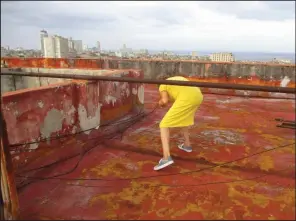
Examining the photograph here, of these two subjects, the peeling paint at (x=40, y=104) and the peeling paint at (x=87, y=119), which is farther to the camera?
the peeling paint at (x=87, y=119)

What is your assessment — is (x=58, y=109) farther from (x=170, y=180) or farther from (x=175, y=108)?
(x=170, y=180)

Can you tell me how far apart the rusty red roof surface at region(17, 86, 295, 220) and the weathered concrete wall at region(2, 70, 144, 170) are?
233 mm

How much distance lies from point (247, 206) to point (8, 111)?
2.79 meters

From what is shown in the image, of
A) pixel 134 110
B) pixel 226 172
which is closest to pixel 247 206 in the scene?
pixel 226 172

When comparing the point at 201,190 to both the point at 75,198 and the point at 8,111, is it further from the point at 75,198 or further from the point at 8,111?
the point at 8,111

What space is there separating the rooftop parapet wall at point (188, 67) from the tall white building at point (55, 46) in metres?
19.4

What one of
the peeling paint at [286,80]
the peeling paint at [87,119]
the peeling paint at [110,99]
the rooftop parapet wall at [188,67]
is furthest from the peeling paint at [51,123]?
the peeling paint at [286,80]

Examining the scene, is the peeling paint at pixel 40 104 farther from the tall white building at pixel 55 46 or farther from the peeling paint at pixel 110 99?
the tall white building at pixel 55 46

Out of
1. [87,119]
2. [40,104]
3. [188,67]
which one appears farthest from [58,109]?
[188,67]

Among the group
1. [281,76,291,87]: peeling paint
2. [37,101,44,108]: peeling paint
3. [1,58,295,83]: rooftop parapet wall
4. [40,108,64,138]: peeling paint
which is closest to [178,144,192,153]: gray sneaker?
[40,108,64,138]: peeling paint

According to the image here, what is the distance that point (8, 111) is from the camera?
286cm

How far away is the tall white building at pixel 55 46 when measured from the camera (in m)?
29.9

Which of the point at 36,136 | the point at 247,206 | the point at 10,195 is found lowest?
the point at 247,206

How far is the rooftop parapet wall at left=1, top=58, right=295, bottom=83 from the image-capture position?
8.59 meters
